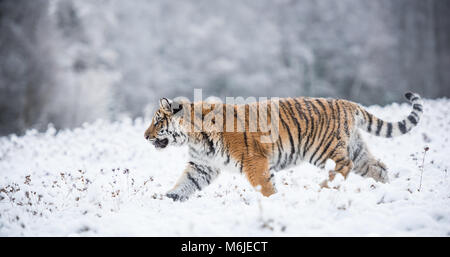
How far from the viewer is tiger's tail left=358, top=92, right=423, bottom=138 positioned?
4.92 meters

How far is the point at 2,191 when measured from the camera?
4730 mm

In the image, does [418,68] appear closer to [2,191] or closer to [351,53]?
[351,53]

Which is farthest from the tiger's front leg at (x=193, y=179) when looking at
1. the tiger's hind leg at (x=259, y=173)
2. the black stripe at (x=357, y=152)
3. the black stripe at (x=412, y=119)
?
the black stripe at (x=412, y=119)

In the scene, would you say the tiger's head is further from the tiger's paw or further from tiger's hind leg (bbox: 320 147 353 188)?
tiger's hind leg (bbox: 320 147 353 188)

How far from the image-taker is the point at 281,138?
471 centimetres

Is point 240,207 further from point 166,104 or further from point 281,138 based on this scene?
point 166,104

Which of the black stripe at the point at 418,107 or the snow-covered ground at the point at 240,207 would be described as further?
the black stripe at the point at 418,107

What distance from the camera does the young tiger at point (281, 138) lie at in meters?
4.58

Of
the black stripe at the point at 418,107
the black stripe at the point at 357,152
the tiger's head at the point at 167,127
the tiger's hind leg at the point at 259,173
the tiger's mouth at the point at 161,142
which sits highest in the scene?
the black stripe at the point at 418,107

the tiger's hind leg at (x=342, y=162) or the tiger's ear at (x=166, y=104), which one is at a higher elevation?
the tiger's ear at (x=166, y=104)

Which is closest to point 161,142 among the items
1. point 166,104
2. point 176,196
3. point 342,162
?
point 166,104

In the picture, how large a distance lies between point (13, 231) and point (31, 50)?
58.1ft

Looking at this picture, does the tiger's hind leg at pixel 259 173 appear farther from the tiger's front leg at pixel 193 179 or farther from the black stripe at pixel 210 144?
the tiger's front leg at pixel 193 179

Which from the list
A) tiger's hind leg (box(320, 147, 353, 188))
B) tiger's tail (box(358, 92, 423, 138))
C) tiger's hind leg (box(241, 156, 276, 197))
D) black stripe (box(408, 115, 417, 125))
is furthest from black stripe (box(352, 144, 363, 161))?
tiger's hind leg (box(241, 156, 276, 197))
